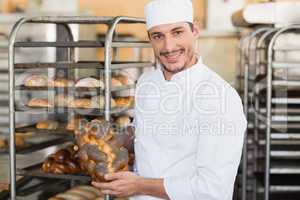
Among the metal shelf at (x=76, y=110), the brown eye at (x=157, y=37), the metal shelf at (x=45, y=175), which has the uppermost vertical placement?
the brown eye at (x=157, y=37)

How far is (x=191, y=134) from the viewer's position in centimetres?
164

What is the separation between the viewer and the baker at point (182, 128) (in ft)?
5.14

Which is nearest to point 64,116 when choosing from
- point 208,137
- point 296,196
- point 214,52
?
point 208,137

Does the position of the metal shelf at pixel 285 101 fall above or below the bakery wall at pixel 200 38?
below

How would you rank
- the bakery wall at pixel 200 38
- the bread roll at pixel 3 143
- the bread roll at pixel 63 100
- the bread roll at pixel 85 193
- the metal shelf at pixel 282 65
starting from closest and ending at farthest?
the bread roll at pixel 63 100, the bread roll at pixel 85 193, the metal shelf at pixel 282 65, the bread roll at pixel 3 143, the bakery wall at pixel 200 38

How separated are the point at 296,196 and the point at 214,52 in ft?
8.09

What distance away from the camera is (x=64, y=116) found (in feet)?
8.31

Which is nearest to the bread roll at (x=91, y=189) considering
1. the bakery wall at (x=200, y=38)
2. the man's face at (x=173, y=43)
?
the man's face at (x=173, y=43)

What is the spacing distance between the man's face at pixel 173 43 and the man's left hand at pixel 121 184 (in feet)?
1.27

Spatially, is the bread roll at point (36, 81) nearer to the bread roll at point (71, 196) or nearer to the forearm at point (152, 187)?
the bread roll at point (71, 196)

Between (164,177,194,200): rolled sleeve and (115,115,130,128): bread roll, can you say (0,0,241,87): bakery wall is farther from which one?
(164,177,194,200): rolled sleeve

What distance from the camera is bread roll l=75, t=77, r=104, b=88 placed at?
6.82 ft

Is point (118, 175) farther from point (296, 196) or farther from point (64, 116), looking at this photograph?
point (296, 196)

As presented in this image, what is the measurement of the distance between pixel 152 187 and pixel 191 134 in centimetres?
22
